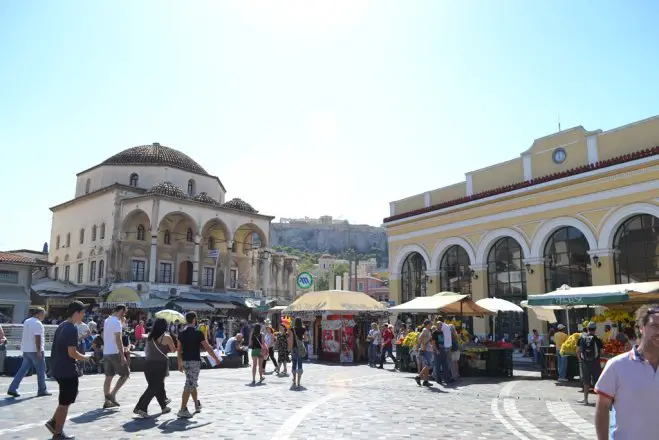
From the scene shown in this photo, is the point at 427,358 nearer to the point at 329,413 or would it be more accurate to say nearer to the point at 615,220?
the point at 329,413

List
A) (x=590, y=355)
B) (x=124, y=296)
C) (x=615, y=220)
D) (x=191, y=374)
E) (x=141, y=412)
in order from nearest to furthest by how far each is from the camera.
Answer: (x=141, y=412)
(x=191, y=374)
(x=590, y=355)
(x=615, y=220)
(x=124, y=296)

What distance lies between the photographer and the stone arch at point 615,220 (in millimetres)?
18578

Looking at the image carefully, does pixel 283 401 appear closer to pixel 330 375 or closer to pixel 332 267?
pixel 330 375

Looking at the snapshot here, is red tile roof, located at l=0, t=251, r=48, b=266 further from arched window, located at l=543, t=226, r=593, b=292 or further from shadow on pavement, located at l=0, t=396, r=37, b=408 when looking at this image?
arched window, located at l=543, t=226, r=593, b=292

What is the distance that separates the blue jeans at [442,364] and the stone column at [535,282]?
921cm

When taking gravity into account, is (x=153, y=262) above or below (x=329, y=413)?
above

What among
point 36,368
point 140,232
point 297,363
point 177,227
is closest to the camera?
point 36,368

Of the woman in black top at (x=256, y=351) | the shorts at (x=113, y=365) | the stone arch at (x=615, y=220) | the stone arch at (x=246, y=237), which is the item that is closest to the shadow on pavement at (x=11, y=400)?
the shorts at (x=113, y=365)

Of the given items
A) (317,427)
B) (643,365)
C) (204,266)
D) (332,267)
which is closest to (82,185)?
(204,266)

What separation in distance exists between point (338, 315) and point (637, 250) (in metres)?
10.9

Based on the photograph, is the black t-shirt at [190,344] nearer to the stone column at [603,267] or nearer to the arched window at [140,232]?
the stone column at [603,267]

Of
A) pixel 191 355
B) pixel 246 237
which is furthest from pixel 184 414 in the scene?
pixel 246 237

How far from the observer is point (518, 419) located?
8.47m

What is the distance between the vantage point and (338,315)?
21062 millimetres
